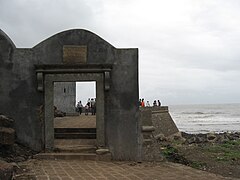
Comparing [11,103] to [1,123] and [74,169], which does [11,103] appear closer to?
[1,123]

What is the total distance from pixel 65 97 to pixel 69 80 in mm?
13320

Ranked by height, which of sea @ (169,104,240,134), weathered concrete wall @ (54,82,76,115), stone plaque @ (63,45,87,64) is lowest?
sea @ (169,104,240,134)

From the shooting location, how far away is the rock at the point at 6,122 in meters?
9.83

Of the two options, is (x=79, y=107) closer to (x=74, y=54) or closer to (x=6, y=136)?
(x=74, y=54)

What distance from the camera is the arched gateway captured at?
10.2 metres

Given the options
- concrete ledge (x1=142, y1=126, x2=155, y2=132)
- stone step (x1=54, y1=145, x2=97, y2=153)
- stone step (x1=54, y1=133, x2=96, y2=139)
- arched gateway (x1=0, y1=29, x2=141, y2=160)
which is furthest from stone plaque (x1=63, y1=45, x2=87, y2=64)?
stone step (x1=54, y1=133, x2=96, y2=139)

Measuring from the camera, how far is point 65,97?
2327cm

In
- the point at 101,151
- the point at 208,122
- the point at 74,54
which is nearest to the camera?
the point at 101,151

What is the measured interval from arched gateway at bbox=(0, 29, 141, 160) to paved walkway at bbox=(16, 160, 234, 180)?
39.6 inches

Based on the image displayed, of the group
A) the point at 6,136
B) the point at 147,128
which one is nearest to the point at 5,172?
the point at 6,136

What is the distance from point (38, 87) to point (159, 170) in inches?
166

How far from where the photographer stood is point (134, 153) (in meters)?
10.2

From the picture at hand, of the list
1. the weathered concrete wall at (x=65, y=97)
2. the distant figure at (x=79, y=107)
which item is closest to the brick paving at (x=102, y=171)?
the weathered concrete wall at (x=65, y=97)

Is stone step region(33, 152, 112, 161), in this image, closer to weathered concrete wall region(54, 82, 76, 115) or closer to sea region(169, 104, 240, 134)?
weathered concrete wall region(54, 82, 76, 115)
